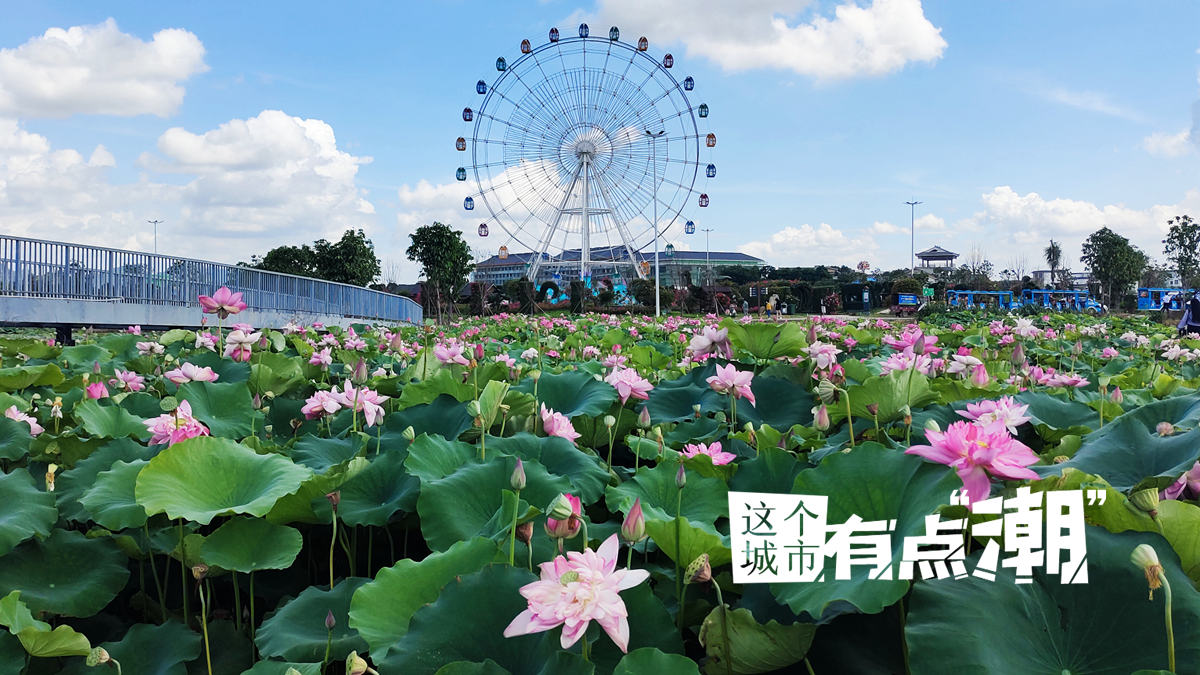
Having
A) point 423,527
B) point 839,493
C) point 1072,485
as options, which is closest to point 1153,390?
point 1072,485

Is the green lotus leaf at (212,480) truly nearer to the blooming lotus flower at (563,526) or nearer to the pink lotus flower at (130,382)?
the blooming lotus flower at (563,526)

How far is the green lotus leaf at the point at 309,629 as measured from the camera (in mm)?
770

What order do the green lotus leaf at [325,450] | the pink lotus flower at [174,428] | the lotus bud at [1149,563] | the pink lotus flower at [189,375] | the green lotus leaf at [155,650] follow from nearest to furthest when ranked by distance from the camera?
1. the lotus bud at [1149,563]
2. the green lotus leaf at [155,650]
3. the pink lotus flower at [174,428]
4. the green lotus leaf at [325,450]
5. the pink lotus flower at [189,375]

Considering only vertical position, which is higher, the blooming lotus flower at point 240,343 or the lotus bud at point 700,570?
the blooming lotus flower at point 240,343

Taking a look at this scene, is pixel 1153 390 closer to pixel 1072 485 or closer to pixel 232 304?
pixel 1072 485

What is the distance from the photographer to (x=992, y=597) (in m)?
0.58

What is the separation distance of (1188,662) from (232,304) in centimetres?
206

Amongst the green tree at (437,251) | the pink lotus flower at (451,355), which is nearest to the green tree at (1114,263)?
the green tree at (437,251)

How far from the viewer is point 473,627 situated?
0.64 m

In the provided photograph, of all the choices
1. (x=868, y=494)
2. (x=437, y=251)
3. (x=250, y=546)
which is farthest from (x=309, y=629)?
(x=437, y=251)

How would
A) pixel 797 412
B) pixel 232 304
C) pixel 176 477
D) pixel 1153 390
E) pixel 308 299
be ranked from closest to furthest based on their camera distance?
1. pixel 176 477
2. pixel 797 412
3. pixel 1153 390
4. pixel 232 304
5. pixel 308 299

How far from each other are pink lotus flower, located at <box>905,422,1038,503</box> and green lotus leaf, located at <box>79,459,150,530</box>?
944 mm

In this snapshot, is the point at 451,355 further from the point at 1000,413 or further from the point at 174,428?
the point at 1000,413

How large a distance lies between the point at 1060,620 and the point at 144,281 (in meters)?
13.5
